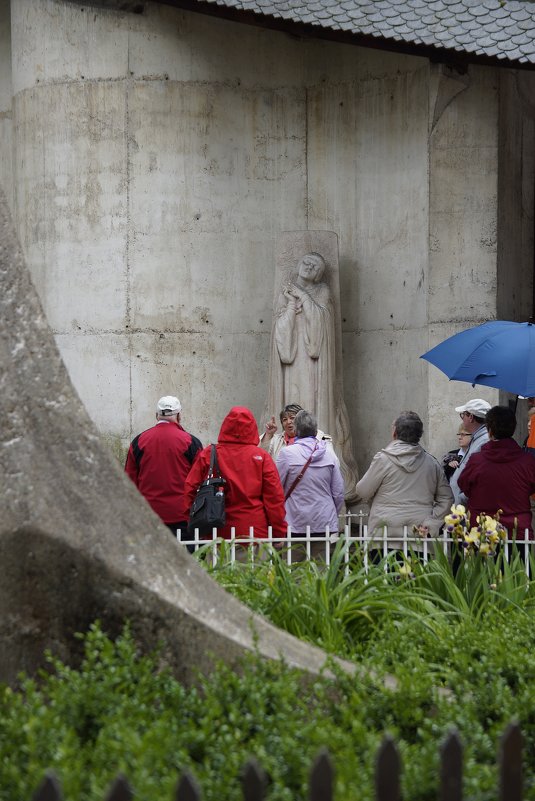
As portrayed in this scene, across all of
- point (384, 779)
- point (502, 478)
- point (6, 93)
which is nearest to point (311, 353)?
point (6, 93)

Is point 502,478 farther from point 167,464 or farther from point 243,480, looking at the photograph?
point 167,464

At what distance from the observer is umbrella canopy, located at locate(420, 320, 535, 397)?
27.7ft

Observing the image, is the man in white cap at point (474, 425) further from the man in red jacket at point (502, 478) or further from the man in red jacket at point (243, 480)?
the man in red jacket at point (243, 480)

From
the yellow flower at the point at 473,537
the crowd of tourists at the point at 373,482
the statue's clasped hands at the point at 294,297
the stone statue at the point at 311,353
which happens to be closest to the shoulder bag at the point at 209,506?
the crowd of tourists at the point at 373,482

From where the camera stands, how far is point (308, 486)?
28.7 feet

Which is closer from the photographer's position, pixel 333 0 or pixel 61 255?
pixel 333 0

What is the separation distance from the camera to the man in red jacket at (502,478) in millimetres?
7977

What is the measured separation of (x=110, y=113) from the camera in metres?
14.4

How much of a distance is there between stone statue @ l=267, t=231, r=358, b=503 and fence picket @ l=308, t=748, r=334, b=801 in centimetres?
1078

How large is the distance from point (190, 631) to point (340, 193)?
1084 cm

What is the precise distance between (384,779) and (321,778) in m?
0.17

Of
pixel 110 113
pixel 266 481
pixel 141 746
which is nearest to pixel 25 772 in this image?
pixel 141 746

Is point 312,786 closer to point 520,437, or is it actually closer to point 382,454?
point 382,454

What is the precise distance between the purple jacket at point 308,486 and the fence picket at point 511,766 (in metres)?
5.67
